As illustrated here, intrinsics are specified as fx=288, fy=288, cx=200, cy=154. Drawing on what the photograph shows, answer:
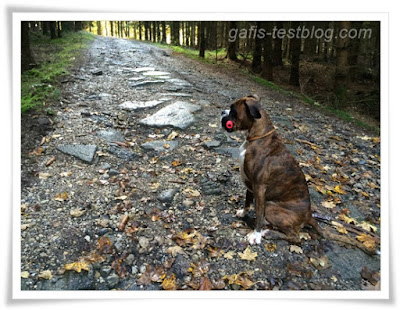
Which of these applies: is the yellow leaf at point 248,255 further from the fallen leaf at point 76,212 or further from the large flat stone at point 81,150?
the large flat stone at point 81,150

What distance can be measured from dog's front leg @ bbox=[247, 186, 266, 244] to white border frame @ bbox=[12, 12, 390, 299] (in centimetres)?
89

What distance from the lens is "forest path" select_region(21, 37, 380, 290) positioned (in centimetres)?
340

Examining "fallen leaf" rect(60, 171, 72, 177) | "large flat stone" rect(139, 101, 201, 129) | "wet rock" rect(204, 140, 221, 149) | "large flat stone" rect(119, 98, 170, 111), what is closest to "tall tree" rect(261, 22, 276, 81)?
"large flat stone" rect(139, 101, 201, 129)

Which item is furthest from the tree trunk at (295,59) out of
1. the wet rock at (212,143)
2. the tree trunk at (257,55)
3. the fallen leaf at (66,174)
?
the fallen leaf at (66,174)

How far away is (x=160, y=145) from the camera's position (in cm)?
612

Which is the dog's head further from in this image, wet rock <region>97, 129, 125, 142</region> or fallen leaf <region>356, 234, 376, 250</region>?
wet rock <region>97, 129, 125, 142</region>

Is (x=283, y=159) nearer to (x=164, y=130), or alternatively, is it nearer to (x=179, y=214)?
(x=179, y=214)

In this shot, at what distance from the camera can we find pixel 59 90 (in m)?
8.02

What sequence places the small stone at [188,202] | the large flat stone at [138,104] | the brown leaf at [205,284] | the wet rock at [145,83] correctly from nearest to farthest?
1. the brown leaf at [205,284]
2. the small stone at [188,202]
3. the large flat stone at [138,104]
4. the wet rock at [145,83]

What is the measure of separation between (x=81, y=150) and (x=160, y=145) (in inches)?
61.4

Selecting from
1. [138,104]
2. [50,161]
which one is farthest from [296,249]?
[138,104]
